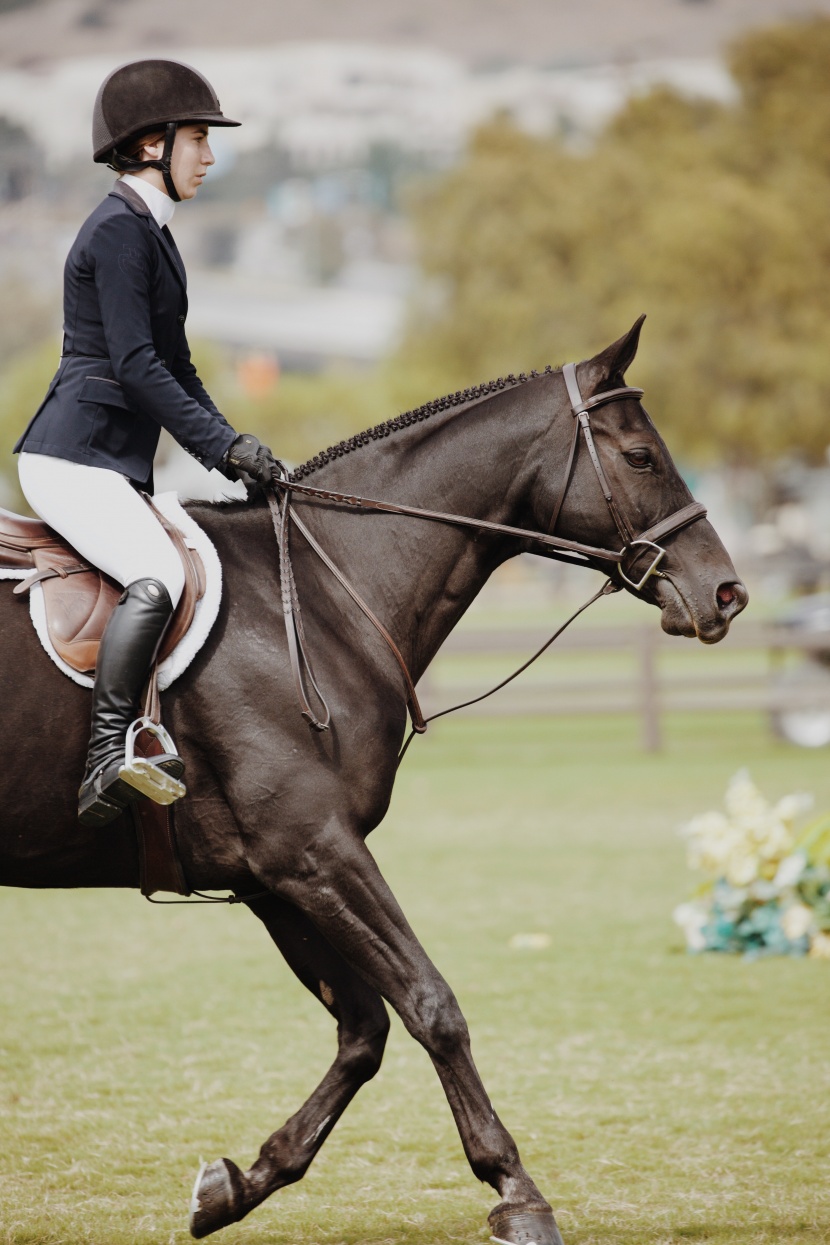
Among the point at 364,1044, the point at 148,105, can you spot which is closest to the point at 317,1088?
the point at 364,1044

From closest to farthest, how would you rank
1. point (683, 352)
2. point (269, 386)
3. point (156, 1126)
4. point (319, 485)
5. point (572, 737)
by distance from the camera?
point (319, 485) < point (156, 1126) < point (572, 737) < point (683, 352) < point (269, 386)

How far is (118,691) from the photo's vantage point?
3836 millimetres

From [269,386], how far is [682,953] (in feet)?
213

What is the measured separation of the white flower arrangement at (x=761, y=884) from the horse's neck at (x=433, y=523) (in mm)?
4072

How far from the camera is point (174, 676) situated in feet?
13.1

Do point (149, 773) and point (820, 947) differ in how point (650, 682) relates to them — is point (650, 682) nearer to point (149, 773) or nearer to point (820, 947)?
point (820, 947)

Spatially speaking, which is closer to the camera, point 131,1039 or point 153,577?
point 153,577

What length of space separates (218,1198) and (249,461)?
2.14 metres

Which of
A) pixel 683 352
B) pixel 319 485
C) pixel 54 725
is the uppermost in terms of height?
pixel 683 352

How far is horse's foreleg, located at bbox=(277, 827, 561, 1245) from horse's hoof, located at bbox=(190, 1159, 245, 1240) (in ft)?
2.42

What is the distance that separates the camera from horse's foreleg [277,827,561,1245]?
3.79 m

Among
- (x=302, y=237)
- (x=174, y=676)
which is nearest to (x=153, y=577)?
(x=174, y=676)

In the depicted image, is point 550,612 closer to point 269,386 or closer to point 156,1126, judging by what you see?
point 156,1126

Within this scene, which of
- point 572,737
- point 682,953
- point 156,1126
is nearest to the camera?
point 156,1126
